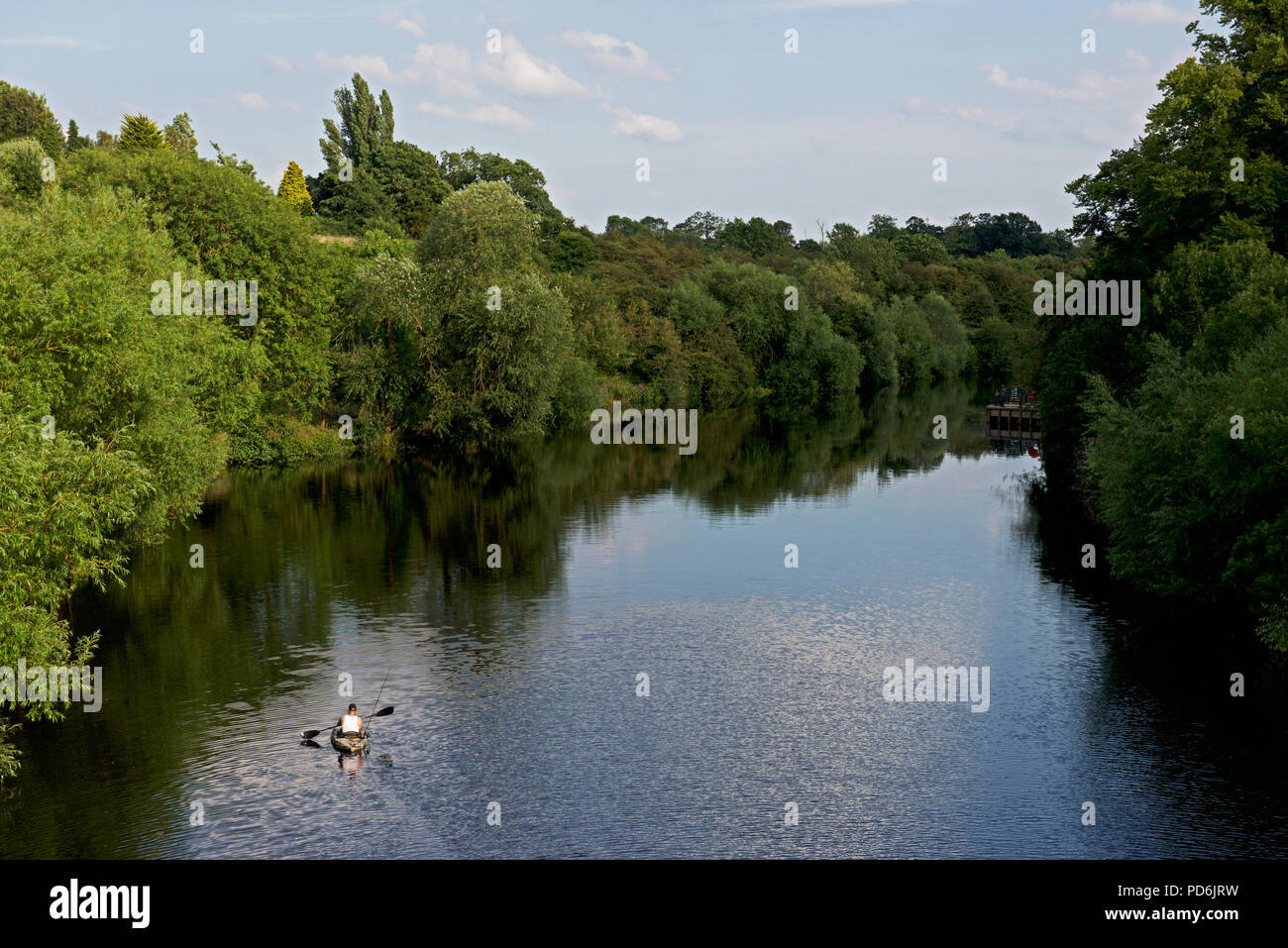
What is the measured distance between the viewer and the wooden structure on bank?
339 ft

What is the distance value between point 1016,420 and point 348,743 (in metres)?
86.5

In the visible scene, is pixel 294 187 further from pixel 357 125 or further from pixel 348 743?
pixel 348 743

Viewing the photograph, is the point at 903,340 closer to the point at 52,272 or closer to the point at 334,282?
the point at 334,282

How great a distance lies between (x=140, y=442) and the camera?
44781mm

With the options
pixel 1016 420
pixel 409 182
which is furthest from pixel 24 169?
pixel 1016 420

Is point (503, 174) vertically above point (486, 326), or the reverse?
point (503, 174)

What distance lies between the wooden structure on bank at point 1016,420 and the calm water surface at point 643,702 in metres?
40.1

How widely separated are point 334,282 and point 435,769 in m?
63.2

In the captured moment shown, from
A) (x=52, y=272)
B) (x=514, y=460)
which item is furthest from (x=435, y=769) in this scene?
(x=514, y=460)

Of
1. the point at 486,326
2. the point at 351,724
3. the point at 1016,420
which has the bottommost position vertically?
the point at 351,724

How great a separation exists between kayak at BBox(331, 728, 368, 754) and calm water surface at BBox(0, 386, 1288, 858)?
48cm

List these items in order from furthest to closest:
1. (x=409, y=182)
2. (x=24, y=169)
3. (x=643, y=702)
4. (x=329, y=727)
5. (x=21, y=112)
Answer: (x=21, y=112) < (x=409, y=182) < (x=24, y=169) < (x=643, y=702) < (x=329, y=727)

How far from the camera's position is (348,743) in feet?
102
